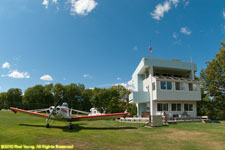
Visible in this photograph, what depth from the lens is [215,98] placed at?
3186cm

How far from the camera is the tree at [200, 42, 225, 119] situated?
30347mm

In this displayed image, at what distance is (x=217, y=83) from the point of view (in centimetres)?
3181

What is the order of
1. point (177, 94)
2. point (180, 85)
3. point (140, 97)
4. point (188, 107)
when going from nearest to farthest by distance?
point (177, 94) → point (180, 85) → point (188, 107) → point (140, 97)

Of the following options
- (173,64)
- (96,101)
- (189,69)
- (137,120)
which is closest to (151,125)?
(137,120)

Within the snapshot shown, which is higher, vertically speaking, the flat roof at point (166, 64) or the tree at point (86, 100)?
the flat roof at point (166, 64)

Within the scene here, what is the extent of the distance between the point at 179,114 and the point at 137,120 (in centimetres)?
832

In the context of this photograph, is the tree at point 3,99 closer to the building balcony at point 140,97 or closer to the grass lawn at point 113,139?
the building balcony at point 140,97

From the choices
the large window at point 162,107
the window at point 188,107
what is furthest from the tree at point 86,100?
the window at point 188,107

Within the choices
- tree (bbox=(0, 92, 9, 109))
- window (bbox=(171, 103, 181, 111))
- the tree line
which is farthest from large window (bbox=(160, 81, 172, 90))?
tree (bbox=(0, 92, 9, 109))

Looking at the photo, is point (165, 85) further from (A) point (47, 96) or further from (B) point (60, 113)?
(A) point (47, 96)

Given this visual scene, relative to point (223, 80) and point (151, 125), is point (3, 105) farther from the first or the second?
point (223, 80)

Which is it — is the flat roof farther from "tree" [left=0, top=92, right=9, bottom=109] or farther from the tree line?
"tree" [left=0, top=92, right=9, bottom=109]

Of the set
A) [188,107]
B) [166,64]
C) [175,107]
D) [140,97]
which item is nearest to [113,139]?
[140,97]

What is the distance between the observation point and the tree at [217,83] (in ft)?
99.6
